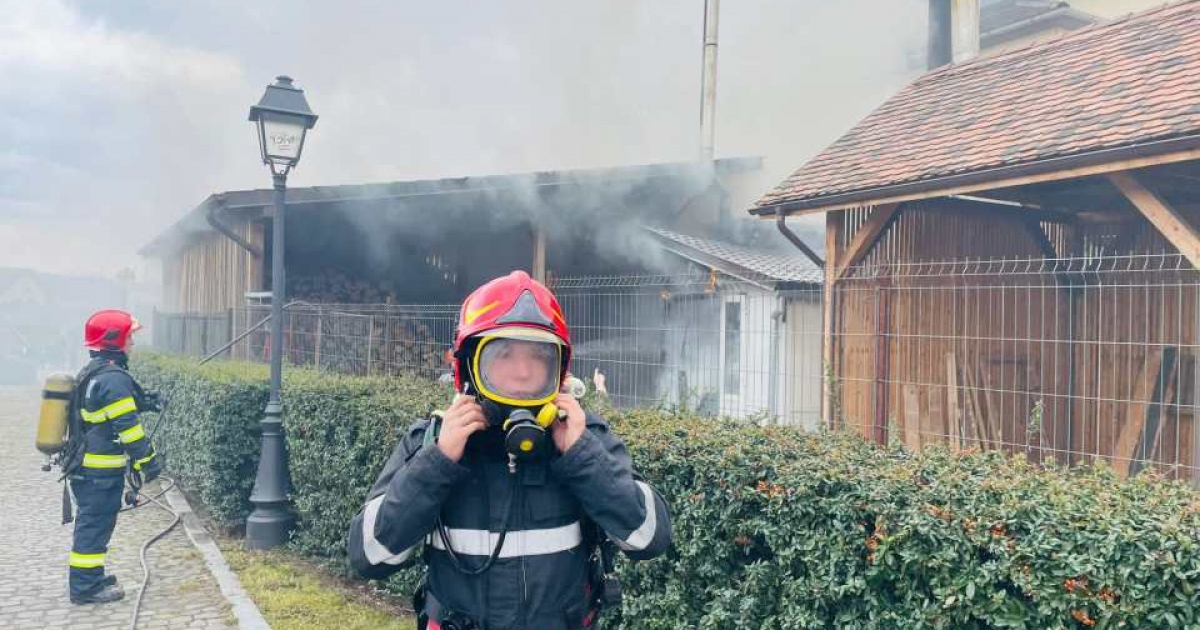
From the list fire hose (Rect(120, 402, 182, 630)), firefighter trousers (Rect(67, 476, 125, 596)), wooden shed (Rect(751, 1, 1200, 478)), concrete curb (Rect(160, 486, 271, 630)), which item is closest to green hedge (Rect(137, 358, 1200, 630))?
concrete curb (Rect(160, 486, 271, 630))

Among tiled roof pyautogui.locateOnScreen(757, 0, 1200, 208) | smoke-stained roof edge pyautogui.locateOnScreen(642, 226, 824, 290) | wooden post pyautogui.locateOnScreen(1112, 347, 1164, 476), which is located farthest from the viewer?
smoke-stained roof edge pyautogui.locateOnScreen(642, 226, 824, 290)

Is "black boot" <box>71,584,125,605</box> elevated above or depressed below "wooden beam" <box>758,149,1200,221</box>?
below

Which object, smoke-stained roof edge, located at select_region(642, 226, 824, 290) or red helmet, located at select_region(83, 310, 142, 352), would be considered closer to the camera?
red helmet, located at select_region(83, 310, 142, 352)

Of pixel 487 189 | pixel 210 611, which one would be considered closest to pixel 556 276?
pixel 487 189

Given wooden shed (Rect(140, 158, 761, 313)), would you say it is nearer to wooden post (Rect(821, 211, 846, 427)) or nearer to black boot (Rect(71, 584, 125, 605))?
wooden post (Rect(821, 211, 846, 427))

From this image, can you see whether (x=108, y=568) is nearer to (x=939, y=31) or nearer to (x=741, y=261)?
(x=741, y=261)

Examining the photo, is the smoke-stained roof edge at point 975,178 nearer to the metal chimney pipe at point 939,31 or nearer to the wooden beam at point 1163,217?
the wooden beam at point 1163,217

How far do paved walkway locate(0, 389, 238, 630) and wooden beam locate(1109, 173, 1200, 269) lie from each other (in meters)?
6.26

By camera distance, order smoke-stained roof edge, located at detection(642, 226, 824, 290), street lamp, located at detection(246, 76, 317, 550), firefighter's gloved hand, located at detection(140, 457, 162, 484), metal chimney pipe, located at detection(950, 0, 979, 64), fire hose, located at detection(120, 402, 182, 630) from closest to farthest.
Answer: fire hose, located at detection(120, 402, 182, 630) → firefighter's gloved hand, located at detection(140, 457, 162, 484) → street lamp, located at detection(246, 76, 317, 550) → smoke-stained roof edge, located at detection(642, 226, 824, 290) → metal chimney pipe, located at detection(950, 0, 979, 64)

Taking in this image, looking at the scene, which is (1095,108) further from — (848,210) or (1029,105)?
(848,210)

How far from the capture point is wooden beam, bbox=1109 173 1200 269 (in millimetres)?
5262

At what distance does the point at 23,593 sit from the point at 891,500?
5.84 m

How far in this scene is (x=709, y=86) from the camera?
55.2 ft

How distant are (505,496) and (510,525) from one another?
75 mm
